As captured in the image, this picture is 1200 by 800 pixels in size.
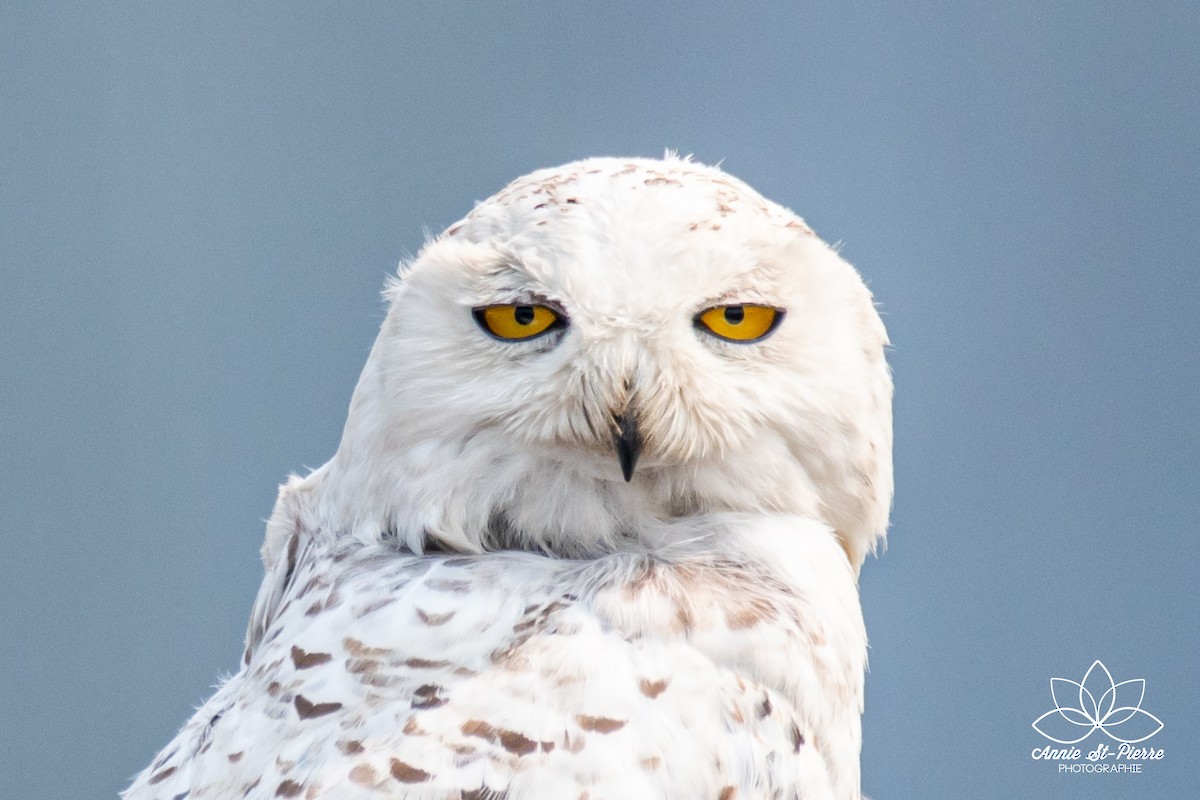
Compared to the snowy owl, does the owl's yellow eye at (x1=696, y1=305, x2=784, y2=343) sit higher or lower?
higher

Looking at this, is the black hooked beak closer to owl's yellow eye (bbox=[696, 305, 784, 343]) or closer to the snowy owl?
the snowy owl

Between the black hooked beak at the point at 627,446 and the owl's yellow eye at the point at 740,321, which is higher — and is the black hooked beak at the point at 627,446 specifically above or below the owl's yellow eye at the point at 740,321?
below

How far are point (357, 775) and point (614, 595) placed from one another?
285mm

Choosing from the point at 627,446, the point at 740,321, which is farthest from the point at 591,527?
the point at 740,321

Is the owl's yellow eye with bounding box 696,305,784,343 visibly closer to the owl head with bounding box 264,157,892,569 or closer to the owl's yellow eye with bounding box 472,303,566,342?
the owl head with bounding box 264,157,892,569

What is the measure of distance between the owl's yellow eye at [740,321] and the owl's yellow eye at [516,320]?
5.6 inches

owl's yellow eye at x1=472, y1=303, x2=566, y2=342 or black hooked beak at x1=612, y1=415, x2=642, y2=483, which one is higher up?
owl's yellow eye at x1=472, y1=303, x2=566, y2=342

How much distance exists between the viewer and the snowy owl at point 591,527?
3.67ft

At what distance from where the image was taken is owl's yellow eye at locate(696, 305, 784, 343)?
121cm

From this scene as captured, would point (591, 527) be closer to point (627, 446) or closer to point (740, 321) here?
point (627, 446)

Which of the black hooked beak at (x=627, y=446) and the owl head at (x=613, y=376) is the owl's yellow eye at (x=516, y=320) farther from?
the black hooked beak at (x=627, y=446)

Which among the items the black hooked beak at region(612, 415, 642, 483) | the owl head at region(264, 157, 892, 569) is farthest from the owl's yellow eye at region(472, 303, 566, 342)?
the black hooked beak at region(612, 415, 642, 483)

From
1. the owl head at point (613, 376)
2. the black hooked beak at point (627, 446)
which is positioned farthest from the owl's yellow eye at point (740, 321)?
the black hooked beak at point (627, 446)

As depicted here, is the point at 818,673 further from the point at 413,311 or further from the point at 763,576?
the point at 413,311
